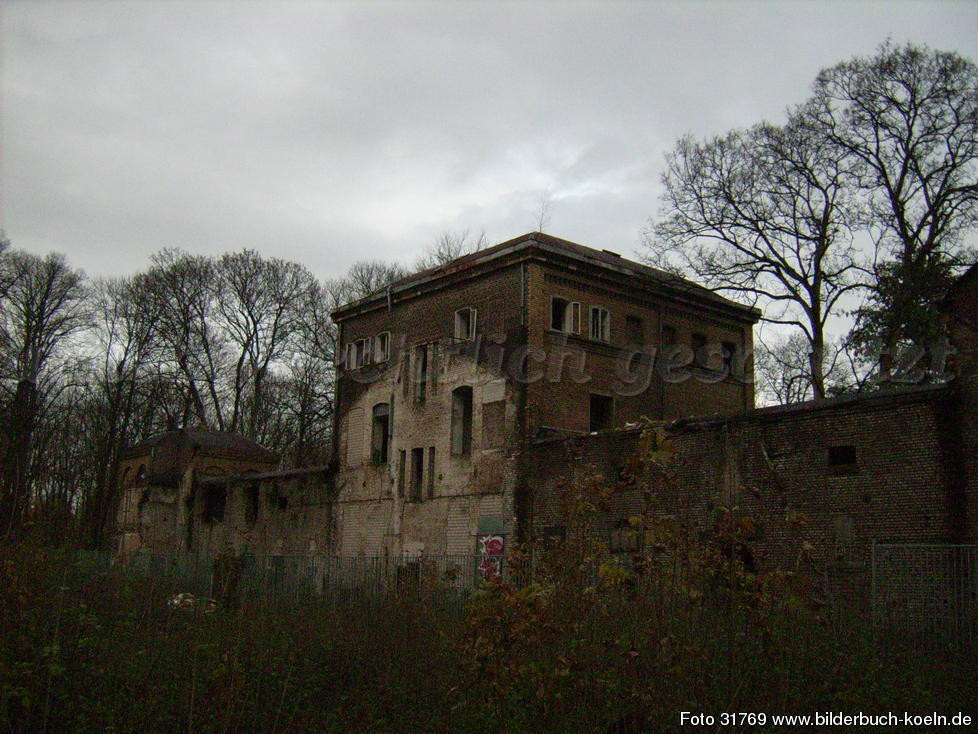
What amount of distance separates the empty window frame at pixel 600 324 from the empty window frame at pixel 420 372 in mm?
5238

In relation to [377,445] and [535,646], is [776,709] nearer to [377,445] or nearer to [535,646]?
[535,646]

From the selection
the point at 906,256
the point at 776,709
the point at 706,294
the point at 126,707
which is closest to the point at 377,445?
the point at 706,294

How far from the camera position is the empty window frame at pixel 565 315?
2697 centimetres

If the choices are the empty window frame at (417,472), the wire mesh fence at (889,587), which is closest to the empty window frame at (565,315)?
the empty window frame at (417,472)

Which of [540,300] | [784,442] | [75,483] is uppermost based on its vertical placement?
[540,300]

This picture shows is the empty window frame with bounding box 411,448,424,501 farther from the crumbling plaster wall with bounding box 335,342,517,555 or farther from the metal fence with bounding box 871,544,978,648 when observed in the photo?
the metal fence with bounding box 871,544,978,648

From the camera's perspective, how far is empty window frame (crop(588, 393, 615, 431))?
27.6 m

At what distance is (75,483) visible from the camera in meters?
11.1

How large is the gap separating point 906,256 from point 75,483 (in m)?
22.2

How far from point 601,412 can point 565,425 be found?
201 cm

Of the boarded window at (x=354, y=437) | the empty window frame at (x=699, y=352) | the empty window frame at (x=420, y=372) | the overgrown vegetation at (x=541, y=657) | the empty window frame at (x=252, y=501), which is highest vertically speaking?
the empty window frame at (x=699, y=352)

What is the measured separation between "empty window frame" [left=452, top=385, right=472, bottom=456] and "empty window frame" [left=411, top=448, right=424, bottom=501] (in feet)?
5.27

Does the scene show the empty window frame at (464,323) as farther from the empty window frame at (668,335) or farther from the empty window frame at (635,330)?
the empty window frame at (668,335)

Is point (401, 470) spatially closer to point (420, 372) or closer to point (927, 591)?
point (420, 372)
